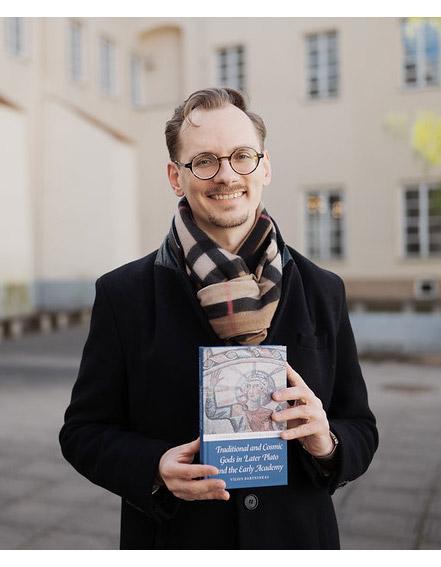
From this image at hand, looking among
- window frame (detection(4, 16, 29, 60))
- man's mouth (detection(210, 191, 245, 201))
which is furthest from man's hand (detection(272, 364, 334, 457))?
window frame (detection(4, 16, 29, 60))

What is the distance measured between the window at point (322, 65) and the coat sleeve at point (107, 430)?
702 inches

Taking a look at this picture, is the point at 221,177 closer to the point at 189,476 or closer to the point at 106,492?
the point at 189,476

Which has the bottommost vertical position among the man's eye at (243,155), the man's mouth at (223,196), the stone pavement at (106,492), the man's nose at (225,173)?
the stone pavement at (106,492)

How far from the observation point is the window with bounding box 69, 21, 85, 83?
1759 cm

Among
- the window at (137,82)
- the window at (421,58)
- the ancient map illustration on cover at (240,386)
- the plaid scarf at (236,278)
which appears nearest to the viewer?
the ancient map illustration on cover at (240,386)

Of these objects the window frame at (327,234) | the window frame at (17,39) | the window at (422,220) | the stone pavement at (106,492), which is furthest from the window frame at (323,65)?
the stone pavement at (106,492)

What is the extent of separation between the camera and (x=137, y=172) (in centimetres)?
2038

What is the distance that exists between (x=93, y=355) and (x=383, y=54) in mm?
17845

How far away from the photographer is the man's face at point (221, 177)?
1.58 meters

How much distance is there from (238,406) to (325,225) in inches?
697

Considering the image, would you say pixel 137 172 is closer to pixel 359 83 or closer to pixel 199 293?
pixel 359 83

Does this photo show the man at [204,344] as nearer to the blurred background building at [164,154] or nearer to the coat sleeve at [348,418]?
the coat sleeve at [348,418]

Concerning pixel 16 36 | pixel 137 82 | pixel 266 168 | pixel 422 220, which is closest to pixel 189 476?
pixel 266 168

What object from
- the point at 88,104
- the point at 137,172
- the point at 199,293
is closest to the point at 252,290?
the point at 199,293
